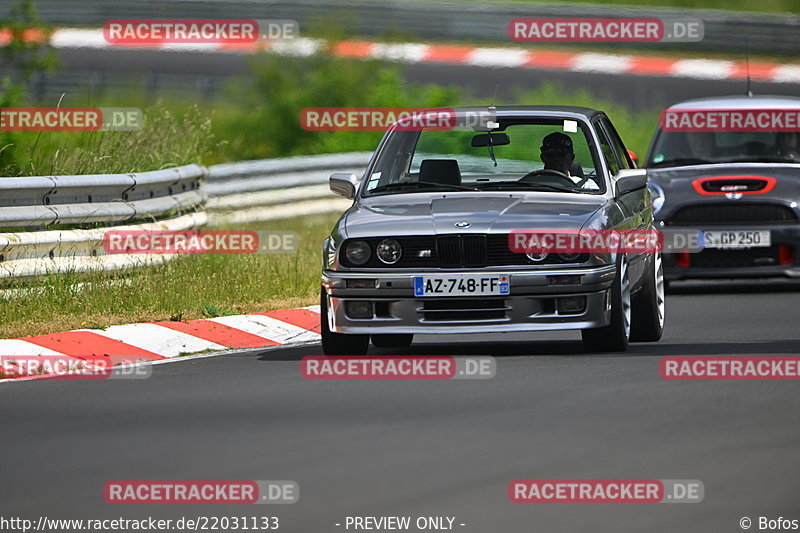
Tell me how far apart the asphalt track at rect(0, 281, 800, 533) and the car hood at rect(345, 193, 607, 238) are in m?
0.81

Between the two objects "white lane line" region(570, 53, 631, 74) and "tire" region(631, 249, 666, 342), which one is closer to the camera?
"tire" region(631, 249, 666, 342)

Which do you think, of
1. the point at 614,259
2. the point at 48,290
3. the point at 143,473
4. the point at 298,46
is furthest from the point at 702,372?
the point at 298,46

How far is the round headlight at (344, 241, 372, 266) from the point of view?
10617 millimetres

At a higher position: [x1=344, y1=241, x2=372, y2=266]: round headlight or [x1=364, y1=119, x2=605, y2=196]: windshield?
[x1=364, y1=119, x2=605, y2=196]: windshield

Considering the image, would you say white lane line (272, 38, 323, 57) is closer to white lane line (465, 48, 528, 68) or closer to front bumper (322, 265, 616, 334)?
white lane line (465, 48, 528, 68)

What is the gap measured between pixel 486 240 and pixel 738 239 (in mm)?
5754

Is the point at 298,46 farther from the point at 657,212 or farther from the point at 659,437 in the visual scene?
the point at 659,437

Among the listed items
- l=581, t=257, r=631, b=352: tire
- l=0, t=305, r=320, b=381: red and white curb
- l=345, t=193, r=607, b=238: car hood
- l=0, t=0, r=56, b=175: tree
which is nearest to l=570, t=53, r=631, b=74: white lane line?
l=0, t=0, r=56, b=175: tree

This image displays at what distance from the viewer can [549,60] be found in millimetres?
34406

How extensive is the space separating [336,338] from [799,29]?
23.4m

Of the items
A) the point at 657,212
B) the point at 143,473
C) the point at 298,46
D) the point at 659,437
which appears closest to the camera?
the point at 143,473

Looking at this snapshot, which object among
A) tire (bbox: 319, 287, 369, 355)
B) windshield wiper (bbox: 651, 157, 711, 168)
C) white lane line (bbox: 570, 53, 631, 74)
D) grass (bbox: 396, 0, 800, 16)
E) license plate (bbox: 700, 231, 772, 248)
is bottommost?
tire (bbox: 319, 287, 369, 355)

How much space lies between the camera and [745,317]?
13570mm

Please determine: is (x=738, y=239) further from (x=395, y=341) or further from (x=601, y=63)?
(x=601, y=63)
